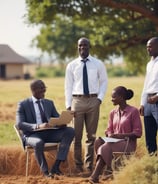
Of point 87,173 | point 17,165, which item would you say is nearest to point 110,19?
point 17,165

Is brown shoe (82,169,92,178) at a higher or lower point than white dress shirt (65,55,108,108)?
lower

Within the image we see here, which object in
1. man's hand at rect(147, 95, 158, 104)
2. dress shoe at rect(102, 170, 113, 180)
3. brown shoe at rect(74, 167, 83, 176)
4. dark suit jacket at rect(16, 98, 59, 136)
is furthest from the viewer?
brown shoe at rect(74, 167, 83, 176)

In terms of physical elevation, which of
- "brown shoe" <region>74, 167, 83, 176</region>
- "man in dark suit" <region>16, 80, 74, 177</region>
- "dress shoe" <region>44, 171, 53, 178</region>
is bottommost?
"brown shoe" <region>74, 167, 83, 176</region>

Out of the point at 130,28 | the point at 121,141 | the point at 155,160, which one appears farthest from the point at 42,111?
the point at 130,28

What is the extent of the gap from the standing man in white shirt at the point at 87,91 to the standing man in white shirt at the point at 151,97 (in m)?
0.88

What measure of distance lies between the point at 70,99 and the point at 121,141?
1.17 m

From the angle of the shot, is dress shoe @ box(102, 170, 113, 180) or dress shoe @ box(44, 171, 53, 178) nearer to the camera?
dress shoe @ box(102, 170, 113, 180)

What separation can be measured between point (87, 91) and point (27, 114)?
0.96 m

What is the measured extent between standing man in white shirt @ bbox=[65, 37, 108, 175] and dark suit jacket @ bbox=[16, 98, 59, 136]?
0.32m

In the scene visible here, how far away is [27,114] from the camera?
8.93 metres

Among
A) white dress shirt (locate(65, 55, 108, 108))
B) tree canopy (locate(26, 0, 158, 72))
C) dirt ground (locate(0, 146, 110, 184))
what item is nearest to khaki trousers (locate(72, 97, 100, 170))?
white dress shirt (locate(65, 55, 108, 108))

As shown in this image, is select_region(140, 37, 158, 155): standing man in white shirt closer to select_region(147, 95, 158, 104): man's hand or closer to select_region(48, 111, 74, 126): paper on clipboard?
select_region(147, 95, 158, 104): man's hand

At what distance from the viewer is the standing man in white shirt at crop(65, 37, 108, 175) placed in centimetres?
890

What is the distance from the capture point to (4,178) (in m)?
9.20
